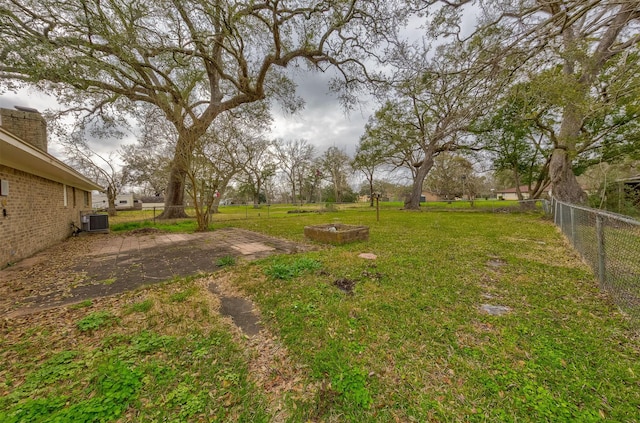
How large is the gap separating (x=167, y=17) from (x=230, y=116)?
4750 mm

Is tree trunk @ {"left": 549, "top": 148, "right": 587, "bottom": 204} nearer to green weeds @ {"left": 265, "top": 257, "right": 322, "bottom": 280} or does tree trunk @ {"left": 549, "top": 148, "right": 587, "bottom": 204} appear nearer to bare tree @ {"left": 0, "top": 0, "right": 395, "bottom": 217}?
bare tree @ {"left": 0, "top": 0, "right": 395, "bottom": 217}

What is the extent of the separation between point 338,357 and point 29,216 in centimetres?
802

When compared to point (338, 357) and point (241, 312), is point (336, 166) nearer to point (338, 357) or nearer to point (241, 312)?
point (241, 312)

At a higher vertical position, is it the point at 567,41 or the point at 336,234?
the point at 567,41

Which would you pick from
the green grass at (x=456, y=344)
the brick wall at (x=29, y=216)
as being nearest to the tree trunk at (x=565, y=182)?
the green grass at (x=456, y=344)

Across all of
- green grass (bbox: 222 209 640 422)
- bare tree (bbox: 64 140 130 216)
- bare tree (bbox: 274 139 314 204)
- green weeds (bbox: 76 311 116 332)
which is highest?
bare tree (bbox: 274 139 314 204)

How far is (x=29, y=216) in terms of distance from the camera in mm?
5281

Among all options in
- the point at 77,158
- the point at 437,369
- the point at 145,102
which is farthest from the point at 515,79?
the point at 77,158

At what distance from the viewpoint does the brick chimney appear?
20.5 ft

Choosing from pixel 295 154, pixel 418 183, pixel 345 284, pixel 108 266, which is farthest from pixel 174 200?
pixel 295 154

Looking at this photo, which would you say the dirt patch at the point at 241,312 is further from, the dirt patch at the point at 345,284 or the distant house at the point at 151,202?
the distant house at the point at 151,202

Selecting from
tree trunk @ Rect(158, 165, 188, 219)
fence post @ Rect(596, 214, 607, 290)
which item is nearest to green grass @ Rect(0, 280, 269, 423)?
fence post @ Rect(596, 214, 607, 290)

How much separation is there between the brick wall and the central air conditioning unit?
2.62ft

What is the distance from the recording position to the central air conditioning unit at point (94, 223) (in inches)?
332
